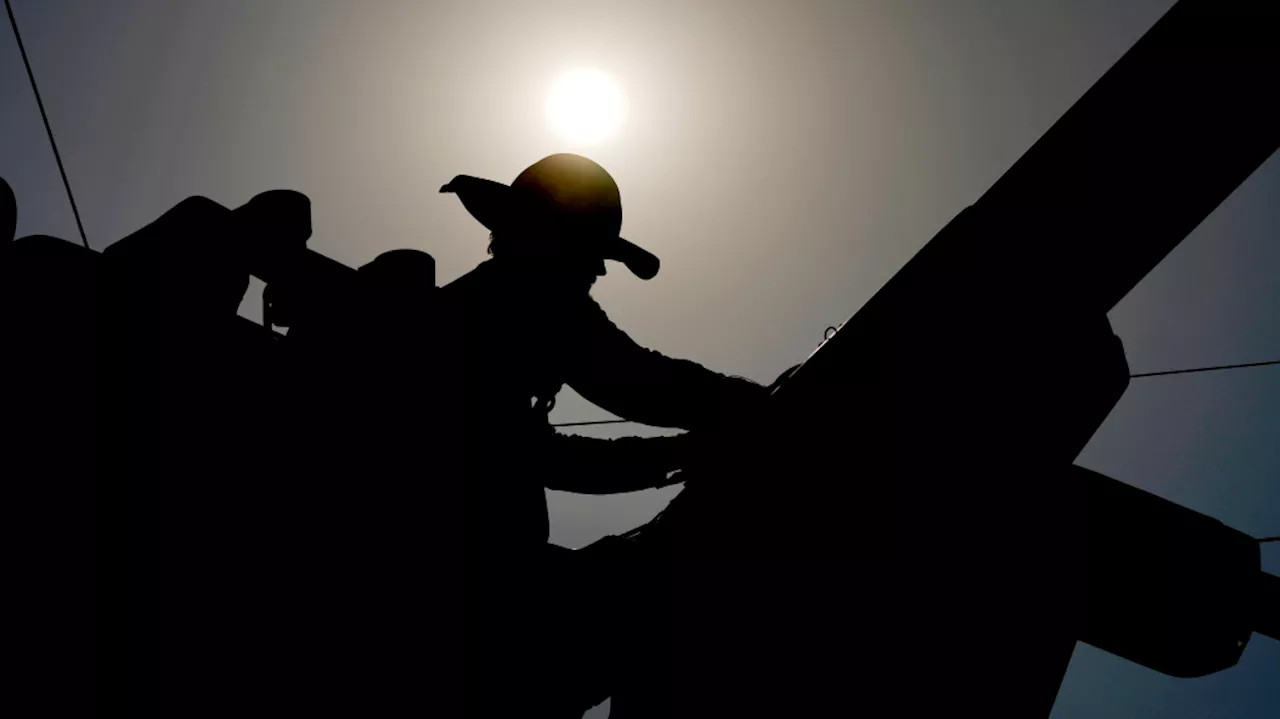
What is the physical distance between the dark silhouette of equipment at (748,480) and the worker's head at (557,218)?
1.95 feet

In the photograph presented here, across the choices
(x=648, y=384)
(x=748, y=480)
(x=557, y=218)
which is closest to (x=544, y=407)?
(x=648, y=384)

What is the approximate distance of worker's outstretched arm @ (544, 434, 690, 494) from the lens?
267 cm

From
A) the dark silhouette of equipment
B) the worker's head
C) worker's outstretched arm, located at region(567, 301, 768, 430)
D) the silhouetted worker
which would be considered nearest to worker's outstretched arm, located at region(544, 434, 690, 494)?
the silhouetted worker

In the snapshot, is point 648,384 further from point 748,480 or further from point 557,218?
point 557,218

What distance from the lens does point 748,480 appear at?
2262 mm

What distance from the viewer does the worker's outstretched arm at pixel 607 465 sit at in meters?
2.67

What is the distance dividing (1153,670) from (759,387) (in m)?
1.67

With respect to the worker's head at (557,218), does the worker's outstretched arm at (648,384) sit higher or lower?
lower

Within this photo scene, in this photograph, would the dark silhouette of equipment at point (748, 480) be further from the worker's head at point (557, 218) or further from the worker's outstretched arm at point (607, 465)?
the worker's head at point (557, 218)

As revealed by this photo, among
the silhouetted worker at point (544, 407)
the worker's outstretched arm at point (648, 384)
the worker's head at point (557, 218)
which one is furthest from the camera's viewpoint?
the worker's head at point (557, 218)

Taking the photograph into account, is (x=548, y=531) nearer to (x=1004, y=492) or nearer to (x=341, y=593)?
(x=341, y=593)

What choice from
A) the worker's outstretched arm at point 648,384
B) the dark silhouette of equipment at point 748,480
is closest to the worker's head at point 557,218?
the worker's outstretched arm at point 648,384

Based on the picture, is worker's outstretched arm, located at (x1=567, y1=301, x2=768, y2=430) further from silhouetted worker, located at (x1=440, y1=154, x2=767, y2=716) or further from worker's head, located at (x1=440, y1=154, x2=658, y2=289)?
worker's head, located at (x1=440, y1=154, x2=658, y2=289)

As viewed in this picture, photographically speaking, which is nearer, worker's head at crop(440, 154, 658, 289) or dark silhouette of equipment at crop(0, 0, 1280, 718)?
dark silhouette of equipment at crop(0, 0, 1280, 718)
